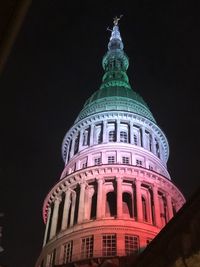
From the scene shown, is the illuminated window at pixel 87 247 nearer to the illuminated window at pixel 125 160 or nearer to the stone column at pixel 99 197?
the stone column at pixel 99 197

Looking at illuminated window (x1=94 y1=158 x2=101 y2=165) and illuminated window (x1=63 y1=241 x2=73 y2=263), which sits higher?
illuminated window (x1=94 y1=158 x2=101 y2=165)

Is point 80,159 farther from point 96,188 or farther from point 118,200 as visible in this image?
point 118,200

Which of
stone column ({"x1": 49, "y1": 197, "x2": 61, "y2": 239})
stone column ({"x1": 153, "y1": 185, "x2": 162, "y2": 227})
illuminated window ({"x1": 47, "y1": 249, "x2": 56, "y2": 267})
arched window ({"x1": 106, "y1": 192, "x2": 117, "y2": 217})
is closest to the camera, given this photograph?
illuminated window ({"x1": 47, "y1": 249, "x2": 56, "y2": 267})

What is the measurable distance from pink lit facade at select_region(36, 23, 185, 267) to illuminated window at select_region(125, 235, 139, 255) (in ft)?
0.28

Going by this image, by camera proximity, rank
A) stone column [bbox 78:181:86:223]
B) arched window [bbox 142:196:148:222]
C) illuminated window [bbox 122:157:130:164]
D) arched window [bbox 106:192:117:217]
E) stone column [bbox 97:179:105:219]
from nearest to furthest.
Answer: stone column [bbox 97:179:105:219], stone column [bbox 78:181:86:223], arched window [bbox 142:196:148:222], arched window [bbox 106:192:117:217], illuminated window [bbox 122:157:130:164]

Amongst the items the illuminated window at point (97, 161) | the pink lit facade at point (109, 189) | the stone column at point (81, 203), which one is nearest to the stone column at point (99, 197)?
the pink lit facade at point (109, 189)

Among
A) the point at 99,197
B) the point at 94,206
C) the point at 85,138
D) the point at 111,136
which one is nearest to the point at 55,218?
the point at 94,206

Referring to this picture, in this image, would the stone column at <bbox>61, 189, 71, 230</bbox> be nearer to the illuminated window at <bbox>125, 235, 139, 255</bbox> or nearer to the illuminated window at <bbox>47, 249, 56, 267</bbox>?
the illuminated window at <bbox>47, 249, 56, 267</bbox>

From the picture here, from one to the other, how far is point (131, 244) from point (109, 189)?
701 cm

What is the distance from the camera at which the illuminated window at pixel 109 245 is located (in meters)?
29.9

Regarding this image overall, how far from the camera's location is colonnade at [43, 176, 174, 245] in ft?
112

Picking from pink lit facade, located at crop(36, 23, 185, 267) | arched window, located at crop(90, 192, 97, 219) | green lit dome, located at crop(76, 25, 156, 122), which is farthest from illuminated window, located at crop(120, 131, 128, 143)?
arched window, located at crop(90, 192, 97, 219)

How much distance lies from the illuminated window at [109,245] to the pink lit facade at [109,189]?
0.06 m

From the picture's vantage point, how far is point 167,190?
123ft
